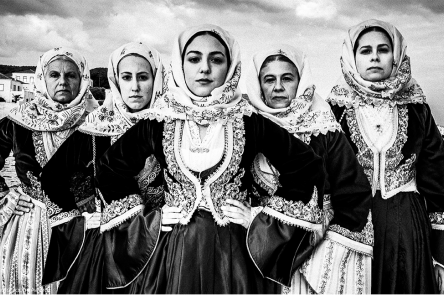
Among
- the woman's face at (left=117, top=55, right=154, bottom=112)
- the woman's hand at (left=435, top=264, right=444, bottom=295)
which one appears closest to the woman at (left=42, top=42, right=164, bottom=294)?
the woman's face at (left=117, top=55, right=154, bottom=112)

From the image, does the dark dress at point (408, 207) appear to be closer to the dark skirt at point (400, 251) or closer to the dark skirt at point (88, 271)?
the dark skirt at point (400, 251)

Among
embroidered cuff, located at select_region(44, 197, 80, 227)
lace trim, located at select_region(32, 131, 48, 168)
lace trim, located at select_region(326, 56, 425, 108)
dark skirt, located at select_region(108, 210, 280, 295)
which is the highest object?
lace trim, located at select_region(326, 56, 425, 108)

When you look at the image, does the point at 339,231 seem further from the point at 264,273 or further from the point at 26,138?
the point at 26,138

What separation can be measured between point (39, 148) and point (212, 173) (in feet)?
3.75

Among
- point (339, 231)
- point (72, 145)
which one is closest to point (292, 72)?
point (339, 231)

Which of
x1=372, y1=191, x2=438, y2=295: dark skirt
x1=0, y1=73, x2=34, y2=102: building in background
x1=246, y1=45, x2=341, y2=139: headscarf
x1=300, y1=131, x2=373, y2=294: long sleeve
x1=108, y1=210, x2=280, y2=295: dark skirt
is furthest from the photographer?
x1=0, y1=73, x2=34, y2=102: building in background

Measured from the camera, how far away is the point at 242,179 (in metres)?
1.80

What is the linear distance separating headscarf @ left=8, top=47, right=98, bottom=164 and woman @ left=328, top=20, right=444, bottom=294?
136 cm

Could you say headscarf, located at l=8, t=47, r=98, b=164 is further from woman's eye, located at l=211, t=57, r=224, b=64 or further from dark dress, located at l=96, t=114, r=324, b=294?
woman's eye, located at l=211, t=57, r=224, b=64

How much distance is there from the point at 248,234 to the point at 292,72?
0.78 metres

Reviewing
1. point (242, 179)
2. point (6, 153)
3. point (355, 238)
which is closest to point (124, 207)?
point (242, 179)

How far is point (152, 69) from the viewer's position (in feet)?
7.38

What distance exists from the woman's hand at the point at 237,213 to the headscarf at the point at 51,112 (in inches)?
44.2

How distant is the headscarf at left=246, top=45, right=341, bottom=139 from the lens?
77.3 inches
